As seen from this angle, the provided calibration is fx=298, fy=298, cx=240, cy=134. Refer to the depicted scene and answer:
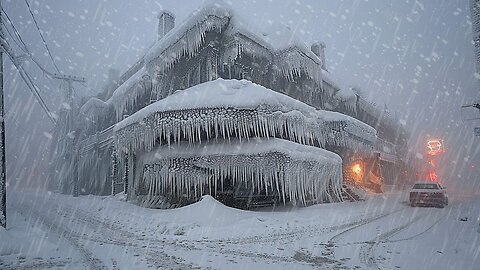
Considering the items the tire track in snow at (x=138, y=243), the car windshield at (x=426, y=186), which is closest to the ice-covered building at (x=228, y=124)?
the tire track in snow at (x=138, y=243)

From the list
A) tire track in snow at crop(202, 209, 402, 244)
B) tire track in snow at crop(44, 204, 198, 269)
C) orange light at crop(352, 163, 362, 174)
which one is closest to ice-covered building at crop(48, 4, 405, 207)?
orange light at crop(352, 163, 362, 174)

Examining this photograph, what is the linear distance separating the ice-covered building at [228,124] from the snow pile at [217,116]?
0.04 m

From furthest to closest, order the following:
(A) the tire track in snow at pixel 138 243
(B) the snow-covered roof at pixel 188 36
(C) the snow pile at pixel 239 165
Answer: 1. (B) the snow-covered roof at pixel 188 36
2. (C) the snow pile at pixel 239 165
3. (A) the tire track in snow at pixel 138 243

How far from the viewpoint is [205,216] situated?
8.48m

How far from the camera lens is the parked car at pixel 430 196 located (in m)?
14.0

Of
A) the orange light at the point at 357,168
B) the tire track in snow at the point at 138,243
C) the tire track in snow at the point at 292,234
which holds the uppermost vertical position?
the orange light at the point at 357,168

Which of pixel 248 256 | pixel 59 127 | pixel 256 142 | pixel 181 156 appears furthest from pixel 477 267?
pixel 59 127

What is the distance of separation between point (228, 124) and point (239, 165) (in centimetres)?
151

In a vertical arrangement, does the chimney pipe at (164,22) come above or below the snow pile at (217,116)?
above

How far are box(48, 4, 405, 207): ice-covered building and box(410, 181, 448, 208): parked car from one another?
3.43 m

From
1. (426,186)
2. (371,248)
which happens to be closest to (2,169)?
(371,248)

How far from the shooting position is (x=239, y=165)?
10.3m

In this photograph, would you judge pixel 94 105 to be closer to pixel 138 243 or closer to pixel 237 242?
pixel 138 243

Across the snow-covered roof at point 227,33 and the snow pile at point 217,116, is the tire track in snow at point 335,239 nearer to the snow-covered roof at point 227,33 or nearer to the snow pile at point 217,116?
the snow pile at point 217,116
